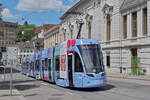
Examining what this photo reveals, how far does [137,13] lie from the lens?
107 feet

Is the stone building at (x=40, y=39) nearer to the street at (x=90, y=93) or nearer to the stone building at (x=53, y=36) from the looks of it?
the stone building at (x=53, y=36)

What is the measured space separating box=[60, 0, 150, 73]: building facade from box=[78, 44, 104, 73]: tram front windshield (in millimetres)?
16864

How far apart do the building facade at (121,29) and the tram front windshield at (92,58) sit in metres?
16.9

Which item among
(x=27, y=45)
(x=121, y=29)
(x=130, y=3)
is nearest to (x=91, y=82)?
(x=130, y=3)

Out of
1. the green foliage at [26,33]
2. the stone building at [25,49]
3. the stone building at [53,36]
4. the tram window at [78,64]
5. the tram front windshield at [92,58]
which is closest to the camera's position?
the tram front windshield at [92,58]

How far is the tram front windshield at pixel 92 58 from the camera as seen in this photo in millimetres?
14008

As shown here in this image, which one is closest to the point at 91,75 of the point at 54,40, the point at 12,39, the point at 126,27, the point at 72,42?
the point at 72,42

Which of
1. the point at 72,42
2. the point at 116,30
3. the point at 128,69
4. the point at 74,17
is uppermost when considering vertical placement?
the point at 74,17

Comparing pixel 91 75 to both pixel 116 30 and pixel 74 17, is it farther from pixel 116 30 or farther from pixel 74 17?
pixel 74 17

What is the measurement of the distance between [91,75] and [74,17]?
42558mm

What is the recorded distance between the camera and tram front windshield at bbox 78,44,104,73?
14.0 m

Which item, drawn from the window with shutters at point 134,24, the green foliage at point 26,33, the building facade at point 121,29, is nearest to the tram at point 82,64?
the building facade at point 121,29

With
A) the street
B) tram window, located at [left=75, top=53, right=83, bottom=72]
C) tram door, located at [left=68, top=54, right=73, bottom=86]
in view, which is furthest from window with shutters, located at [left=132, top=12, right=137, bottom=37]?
tram window, located at [left=75, top=53, right=83, bottom=72]

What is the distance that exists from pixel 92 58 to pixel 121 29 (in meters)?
23.1
